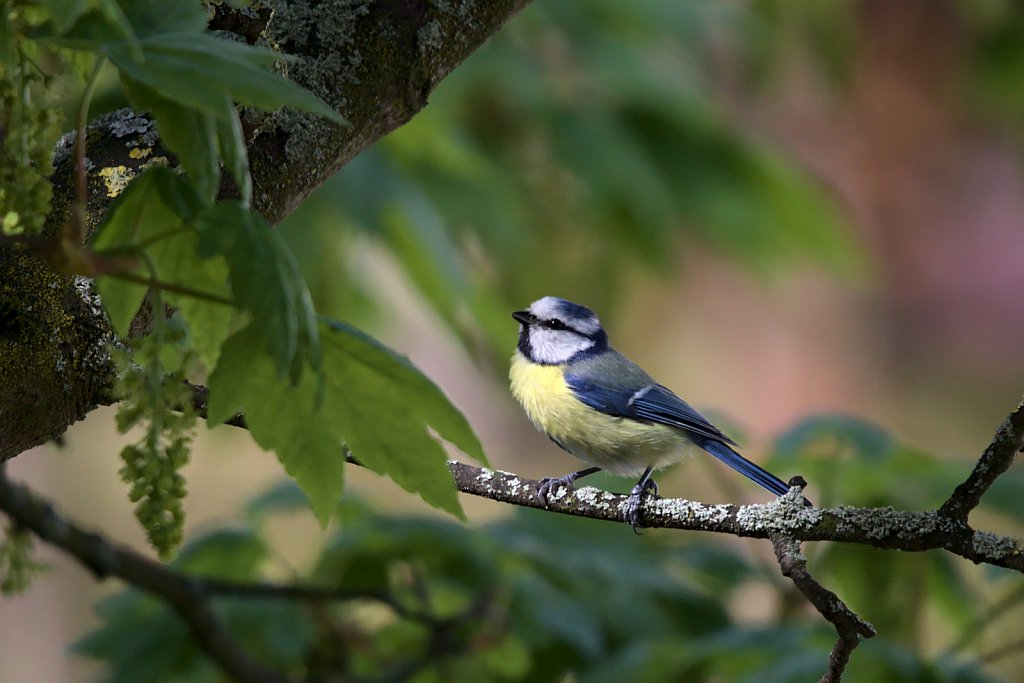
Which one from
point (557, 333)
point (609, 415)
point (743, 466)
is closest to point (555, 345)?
point (557, 333)

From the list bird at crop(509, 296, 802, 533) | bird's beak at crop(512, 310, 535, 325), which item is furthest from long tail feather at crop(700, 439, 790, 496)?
bird's beak at crop(512, 310, 535, 325)

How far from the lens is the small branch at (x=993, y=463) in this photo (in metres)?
0.66

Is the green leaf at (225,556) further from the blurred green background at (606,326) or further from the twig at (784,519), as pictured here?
the twig at (784,519)

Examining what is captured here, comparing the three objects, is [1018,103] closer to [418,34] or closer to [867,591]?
[867,591]

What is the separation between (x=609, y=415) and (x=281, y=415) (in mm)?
773

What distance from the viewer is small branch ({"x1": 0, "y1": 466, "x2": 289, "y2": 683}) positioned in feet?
4.04

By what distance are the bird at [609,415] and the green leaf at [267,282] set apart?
73 centimetres

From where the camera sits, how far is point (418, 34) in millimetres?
923

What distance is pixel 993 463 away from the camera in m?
0.67

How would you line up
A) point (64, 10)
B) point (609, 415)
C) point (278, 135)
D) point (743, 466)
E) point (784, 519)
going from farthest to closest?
point (609, 415) < point (743, 466) < point (278, 135) < point (784, 519) < point (64, 10)

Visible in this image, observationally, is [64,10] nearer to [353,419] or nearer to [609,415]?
[353,419]

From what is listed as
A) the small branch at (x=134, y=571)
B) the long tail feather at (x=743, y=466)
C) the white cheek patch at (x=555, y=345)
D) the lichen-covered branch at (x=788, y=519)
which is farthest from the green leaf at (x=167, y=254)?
the white cheek patch at (x=555, y=345)

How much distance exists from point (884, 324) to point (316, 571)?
4.62 metres

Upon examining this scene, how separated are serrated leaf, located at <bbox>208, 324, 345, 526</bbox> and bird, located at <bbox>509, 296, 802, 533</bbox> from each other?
1.89 feet
